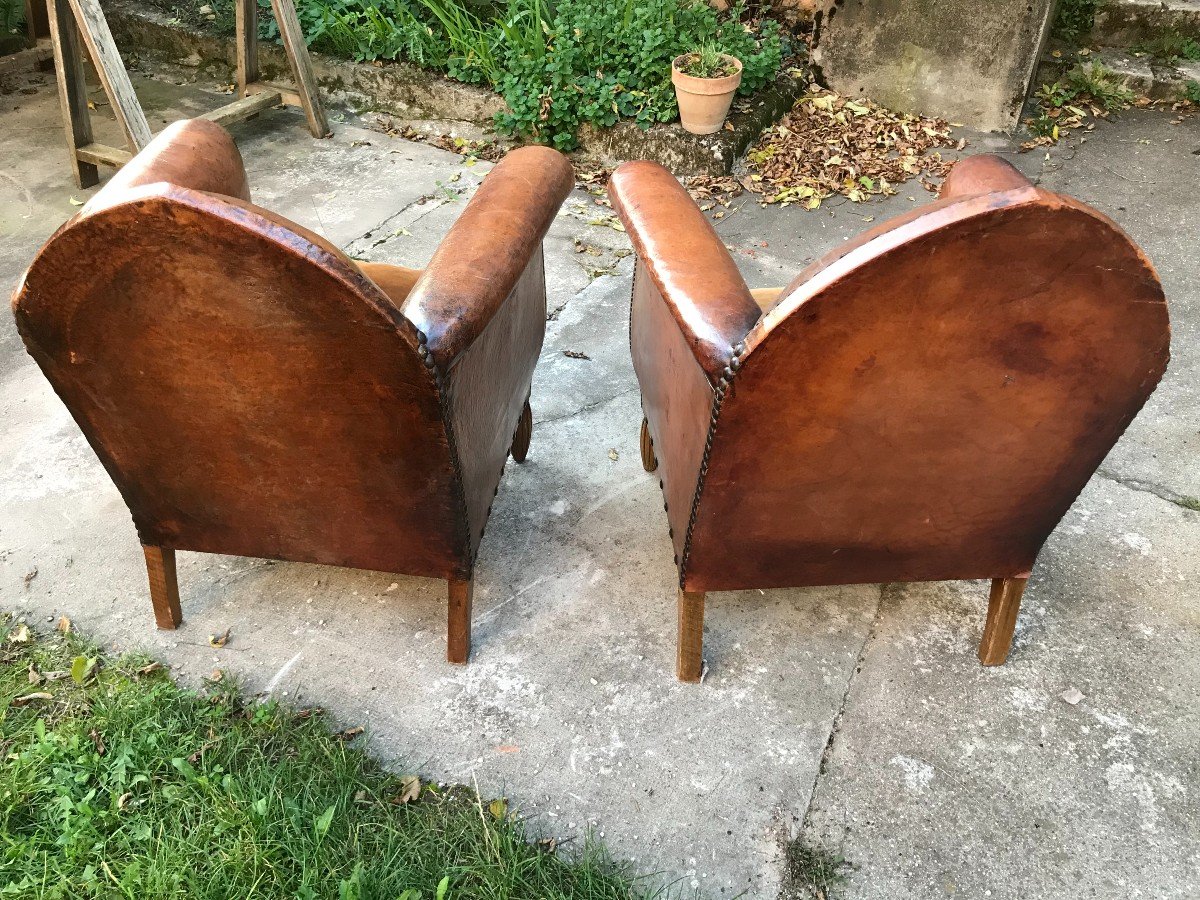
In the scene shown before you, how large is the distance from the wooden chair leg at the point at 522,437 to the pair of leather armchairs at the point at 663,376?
441mm

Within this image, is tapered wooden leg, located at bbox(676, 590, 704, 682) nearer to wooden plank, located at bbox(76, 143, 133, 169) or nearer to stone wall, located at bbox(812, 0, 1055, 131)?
wooden plank, located at bbox(76, 143, 133, 169)

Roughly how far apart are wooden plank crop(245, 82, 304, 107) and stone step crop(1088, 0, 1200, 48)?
13.7 feet

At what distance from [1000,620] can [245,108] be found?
4034mm

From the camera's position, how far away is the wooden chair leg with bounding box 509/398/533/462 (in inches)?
104

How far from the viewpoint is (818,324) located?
1.44 m

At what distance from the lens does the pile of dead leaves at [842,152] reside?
13.9ft

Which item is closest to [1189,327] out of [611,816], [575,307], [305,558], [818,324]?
[575,307]

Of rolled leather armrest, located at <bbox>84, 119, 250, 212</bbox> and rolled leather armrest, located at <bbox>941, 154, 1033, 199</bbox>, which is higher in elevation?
rolled leather armrest, located at <bbox>84, 119, 250, 212</bbox>

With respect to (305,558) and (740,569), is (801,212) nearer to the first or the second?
(740,569)

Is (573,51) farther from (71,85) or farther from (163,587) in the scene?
(163,587)

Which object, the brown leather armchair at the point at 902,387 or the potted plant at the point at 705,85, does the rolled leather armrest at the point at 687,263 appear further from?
the potted plant at the point at 705,85

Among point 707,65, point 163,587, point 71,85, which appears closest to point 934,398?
point 163,587

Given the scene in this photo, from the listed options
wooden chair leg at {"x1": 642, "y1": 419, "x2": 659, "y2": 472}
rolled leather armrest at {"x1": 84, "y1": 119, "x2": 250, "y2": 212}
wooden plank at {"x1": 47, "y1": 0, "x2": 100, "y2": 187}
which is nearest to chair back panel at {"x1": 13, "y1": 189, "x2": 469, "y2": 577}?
rolled leather armrest at {"x1": 84, "y1": 119, "x2": 250, "y2": 212}

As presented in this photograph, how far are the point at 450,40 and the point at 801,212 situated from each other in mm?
2010
